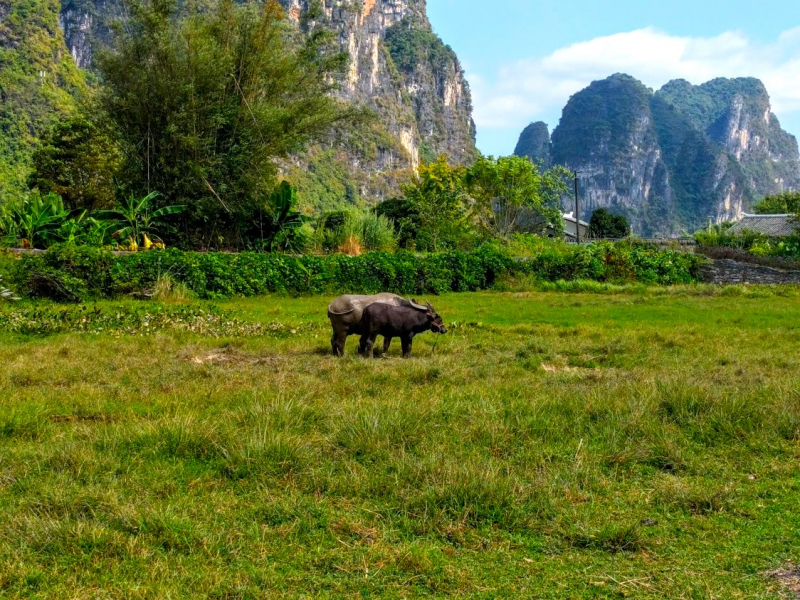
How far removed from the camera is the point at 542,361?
331 inches

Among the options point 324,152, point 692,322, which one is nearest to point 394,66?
point 324,152

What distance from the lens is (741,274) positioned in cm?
2527

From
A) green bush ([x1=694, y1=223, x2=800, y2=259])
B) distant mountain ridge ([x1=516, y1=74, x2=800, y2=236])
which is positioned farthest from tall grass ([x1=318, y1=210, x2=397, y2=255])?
distant mountain ridge ([x1=516, y1=74, x2=800, y2=236])

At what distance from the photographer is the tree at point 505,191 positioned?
33.2m

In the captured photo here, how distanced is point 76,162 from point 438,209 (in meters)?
17.7

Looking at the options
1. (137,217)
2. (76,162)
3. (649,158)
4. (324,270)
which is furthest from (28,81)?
(649,158)

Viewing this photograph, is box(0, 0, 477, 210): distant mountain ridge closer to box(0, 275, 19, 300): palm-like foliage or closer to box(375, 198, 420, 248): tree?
box(375, 198, 420, 248): tree

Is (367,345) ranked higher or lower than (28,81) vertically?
lower

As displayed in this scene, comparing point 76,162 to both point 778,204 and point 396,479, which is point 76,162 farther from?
point 778,204

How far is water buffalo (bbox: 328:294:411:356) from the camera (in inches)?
344

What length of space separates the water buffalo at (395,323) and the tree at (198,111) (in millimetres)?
14819

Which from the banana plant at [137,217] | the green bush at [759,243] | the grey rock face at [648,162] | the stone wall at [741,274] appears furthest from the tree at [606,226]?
the grey rock face at [648,162]

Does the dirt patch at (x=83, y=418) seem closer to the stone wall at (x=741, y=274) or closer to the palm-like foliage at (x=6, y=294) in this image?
the palm-like foliage at (x=6, y=294)

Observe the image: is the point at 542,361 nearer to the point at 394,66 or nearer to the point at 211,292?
the point at 211,292
